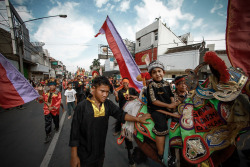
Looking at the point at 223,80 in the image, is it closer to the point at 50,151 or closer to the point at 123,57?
the point at 123,57

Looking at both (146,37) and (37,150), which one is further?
(146,37)

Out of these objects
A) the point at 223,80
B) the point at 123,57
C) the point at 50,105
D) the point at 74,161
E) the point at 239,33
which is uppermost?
the point at 123,57

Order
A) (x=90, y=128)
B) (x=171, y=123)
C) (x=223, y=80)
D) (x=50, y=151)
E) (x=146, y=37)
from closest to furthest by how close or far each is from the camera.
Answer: (x=223, y=80)
(x=90, y=128)
(x=171, y=123)
(x=50, y=151)
(x=146, y=37)

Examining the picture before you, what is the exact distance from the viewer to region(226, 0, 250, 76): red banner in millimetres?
1130

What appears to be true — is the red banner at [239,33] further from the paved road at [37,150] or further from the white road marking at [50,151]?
the white road marking at [50,151]

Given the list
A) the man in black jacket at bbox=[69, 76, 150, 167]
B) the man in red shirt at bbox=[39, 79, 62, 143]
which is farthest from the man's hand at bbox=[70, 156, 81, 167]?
the man in red shirt at bbox=[39, 79, 62, 143]

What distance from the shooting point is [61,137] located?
10.9 ft

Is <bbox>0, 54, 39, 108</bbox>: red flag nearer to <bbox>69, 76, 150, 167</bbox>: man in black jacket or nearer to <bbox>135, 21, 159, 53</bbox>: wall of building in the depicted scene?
<bbox>69, 76, 150, 167</bbox>: man in black jacket

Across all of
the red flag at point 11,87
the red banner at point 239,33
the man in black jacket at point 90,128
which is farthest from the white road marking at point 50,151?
the red banner at point 239,33

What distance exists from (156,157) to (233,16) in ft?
7.77

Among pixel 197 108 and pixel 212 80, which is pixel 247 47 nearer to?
pixel 212 80

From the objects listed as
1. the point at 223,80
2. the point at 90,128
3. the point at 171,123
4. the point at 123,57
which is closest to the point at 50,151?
the point at 90,128

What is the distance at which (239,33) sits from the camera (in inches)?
46.5

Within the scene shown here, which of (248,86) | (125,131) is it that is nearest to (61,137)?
(125,131)
